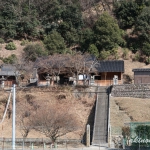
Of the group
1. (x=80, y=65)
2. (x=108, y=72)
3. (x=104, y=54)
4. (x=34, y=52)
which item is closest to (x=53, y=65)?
(x=80, y=65)

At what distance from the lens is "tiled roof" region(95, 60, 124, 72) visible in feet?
156

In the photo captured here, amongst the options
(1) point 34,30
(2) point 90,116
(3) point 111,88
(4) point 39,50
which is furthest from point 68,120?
(1) point 34,30

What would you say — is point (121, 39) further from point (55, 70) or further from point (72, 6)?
point (55, 70)

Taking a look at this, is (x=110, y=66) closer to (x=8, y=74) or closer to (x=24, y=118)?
(x=8, y=74)


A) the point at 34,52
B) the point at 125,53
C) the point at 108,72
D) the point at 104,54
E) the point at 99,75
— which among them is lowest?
the point at 99,75

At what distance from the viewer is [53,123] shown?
3362cm

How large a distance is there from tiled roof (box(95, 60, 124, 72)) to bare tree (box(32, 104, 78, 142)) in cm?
1167

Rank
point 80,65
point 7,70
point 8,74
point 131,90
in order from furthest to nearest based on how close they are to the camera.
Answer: point 7,70 → point 8,74 → point 80,65 → point 131,90

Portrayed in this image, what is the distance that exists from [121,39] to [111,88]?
1640 cm

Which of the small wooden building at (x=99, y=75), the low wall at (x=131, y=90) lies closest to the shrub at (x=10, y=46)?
the small wooden building at (x=99, y=75)

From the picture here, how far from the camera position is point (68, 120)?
35094 mm

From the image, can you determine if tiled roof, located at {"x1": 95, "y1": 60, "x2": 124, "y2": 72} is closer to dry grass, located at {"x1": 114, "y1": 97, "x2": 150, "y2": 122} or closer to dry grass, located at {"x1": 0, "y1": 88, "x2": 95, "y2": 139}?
dry grass, located at {"x1": 0, "y1": 88, "x2": 95, "y2": 139}

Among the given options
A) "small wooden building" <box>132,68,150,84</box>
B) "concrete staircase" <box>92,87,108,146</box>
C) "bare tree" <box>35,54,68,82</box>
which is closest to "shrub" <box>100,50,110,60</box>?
"bare tree" <box>35,54,68,82</box>

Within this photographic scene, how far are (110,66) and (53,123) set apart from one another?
1661 centimetres
